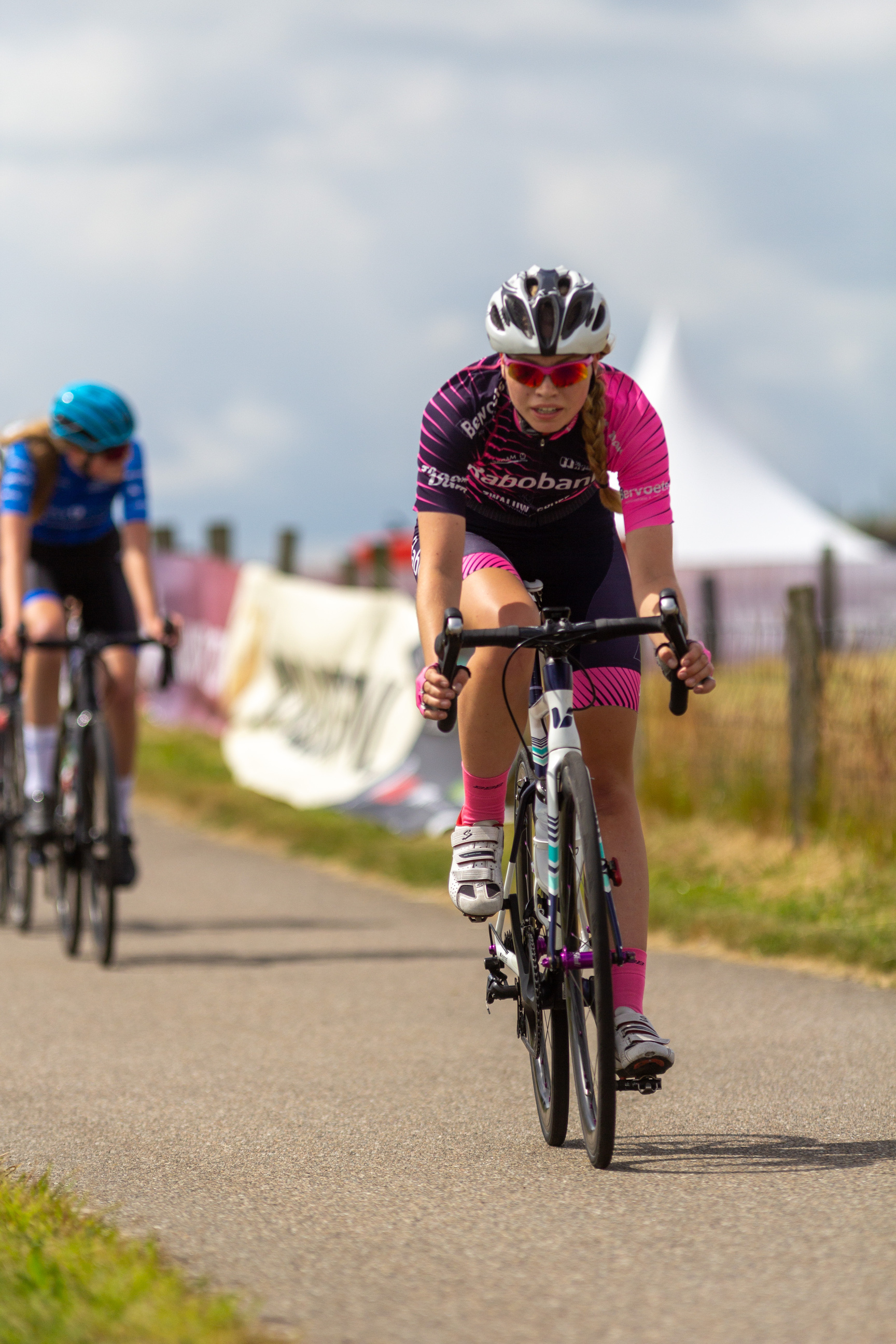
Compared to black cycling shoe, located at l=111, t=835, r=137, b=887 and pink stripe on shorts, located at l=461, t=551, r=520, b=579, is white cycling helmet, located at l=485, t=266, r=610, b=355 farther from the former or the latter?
black cycling shoe, located at l=111, t=835, r=137, b=887

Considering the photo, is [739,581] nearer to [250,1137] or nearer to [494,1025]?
[494,1025]

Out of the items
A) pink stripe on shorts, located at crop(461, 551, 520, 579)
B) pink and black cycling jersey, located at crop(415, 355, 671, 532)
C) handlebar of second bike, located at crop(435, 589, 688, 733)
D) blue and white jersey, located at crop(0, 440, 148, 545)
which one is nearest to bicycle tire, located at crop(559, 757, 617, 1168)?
handlebar of second bike, located at crop(435, 589, 688, 733)

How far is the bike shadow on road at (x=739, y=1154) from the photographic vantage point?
4160 millimetres

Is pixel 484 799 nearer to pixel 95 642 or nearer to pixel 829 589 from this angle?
pixel 95 642

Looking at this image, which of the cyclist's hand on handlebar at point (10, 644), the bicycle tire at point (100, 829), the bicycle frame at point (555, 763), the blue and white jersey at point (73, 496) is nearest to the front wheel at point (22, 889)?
the bicycle tire at point (100, 829)

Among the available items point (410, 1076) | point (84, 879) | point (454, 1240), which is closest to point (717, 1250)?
point (454, 1240)

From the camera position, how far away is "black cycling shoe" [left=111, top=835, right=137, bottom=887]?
25.1ft

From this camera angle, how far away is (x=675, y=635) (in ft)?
13.8

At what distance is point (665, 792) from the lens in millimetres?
10758

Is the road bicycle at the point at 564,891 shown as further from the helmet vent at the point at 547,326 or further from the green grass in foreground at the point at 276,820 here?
the green grass in foreground at the point at 276,820

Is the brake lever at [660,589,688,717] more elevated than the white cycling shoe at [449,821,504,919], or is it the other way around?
the brake lever at [660,589,688,717]

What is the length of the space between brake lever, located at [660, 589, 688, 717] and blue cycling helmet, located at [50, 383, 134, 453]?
13.0 feet

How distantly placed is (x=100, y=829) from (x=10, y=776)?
128 centimetres

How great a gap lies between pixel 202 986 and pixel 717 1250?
4125 mm
